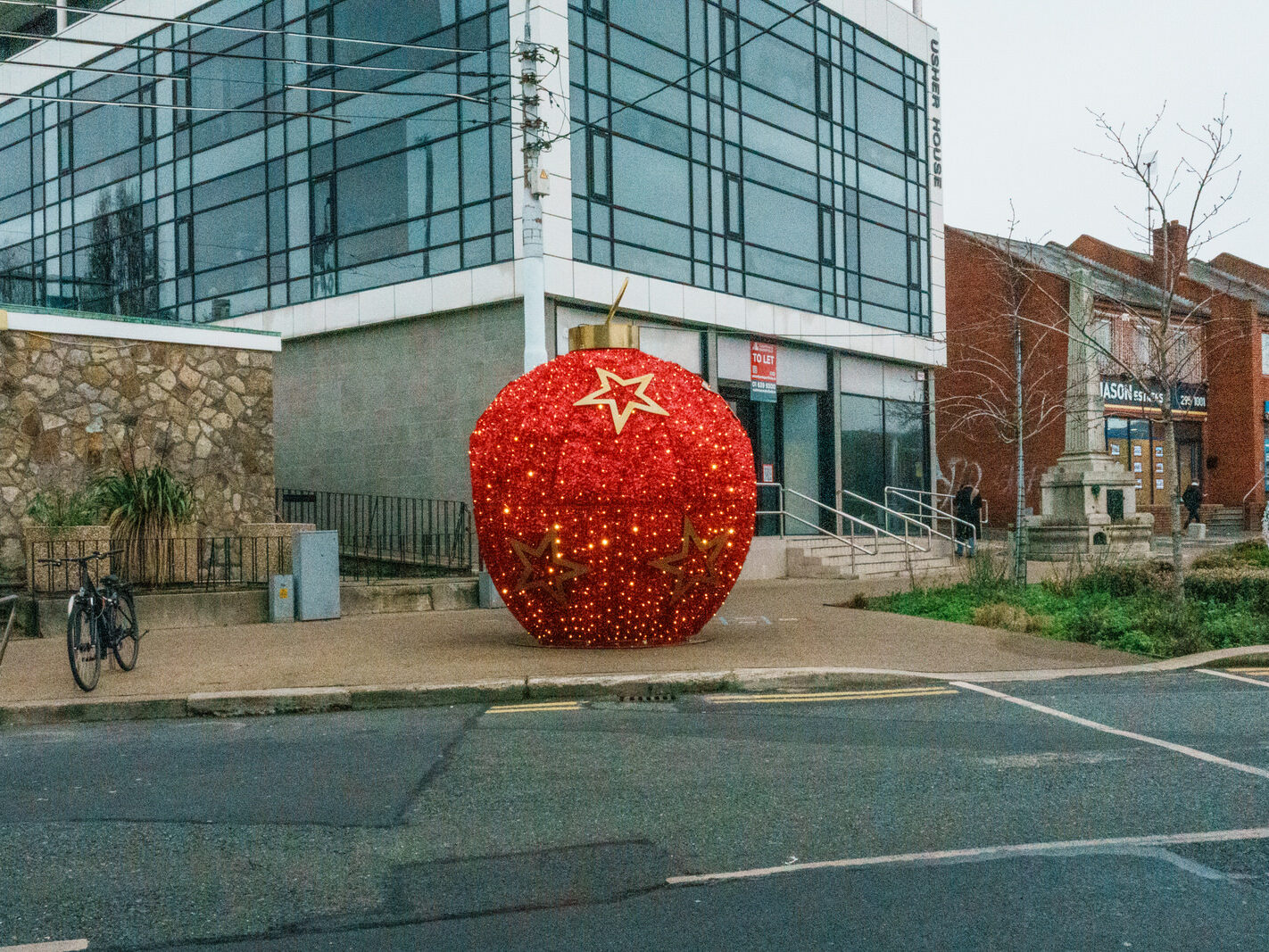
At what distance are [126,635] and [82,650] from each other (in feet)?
2.69

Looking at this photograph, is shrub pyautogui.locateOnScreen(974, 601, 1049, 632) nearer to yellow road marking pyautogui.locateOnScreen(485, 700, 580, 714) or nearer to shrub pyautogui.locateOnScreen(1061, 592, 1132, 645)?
shrub pyautogui.locateOnScreen(1061, 592, 1132, 645)

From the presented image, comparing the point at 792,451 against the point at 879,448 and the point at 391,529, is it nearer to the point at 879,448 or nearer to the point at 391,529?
the point at 879,448

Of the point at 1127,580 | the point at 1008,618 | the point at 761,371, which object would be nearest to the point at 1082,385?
the point at 761,371

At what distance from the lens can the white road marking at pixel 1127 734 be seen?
6230 millimetres

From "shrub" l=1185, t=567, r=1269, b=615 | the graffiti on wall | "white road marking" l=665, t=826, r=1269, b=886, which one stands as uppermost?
the graffiti on wall

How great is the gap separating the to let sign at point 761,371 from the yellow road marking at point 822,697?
47.7ft

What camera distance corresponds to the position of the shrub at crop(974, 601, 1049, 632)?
12.2 m

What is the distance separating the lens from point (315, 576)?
13172 mm

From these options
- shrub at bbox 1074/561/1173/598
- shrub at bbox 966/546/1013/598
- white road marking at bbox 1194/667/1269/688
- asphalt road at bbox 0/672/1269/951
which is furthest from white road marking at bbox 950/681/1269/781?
→ shrub at bbox 1074/561/1173/598

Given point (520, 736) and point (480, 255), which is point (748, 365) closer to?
point (480, 255)

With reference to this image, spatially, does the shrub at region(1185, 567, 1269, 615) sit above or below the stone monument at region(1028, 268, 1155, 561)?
below

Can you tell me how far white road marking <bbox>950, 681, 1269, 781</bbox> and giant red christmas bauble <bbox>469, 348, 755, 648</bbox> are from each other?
8.15ft

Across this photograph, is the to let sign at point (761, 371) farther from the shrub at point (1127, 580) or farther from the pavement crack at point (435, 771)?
the pavement crack at point (435, 771)

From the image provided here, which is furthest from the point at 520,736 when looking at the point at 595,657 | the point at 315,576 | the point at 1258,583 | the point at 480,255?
the point at 480,255
